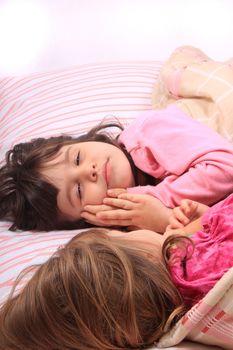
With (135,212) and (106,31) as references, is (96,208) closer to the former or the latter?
(135,212)

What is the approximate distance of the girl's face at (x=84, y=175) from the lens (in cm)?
114

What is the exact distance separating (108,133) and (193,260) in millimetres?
566

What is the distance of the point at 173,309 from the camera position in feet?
2.72

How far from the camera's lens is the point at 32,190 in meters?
1.17

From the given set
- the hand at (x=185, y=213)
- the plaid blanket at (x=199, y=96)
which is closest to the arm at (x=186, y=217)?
the hand at (x=185, y=213)

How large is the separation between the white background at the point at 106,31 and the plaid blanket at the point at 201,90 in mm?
454

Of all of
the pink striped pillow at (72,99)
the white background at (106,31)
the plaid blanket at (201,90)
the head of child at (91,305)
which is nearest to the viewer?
the head of child at (91,305)

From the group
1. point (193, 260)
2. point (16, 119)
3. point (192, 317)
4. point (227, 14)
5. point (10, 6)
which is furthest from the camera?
point (10, 6)

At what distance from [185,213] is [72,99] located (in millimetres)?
592

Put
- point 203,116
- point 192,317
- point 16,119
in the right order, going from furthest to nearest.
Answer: point 16,119, point 203,116, point 192,317

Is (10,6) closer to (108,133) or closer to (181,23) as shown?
(181,23)

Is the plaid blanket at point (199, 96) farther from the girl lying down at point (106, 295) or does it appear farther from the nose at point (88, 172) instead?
the nose at point (88, 172)

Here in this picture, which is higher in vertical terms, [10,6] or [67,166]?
[10,6]

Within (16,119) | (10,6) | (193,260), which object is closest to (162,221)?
(193,260)
